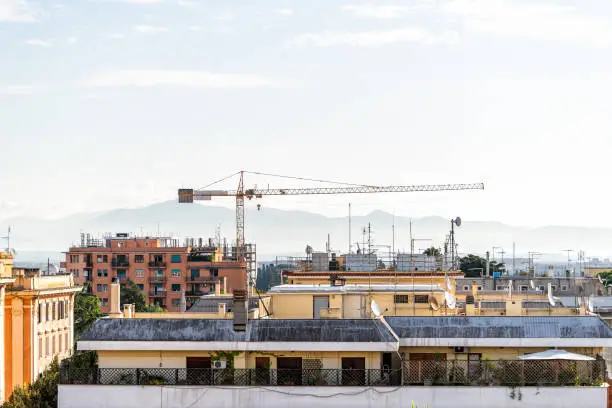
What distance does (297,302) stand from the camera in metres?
55.4

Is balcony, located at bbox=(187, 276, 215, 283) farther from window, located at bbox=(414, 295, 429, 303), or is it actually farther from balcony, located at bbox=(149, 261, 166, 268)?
window, located at bbox=(414, 295, 429, 303)

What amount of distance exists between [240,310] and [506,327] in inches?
354

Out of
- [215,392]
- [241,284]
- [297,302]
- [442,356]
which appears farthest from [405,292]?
[241,284]

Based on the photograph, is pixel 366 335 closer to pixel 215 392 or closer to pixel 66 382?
pixel 215 392

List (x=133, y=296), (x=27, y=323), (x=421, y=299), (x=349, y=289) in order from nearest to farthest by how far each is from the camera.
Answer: (x=349, y=289) < (x=421, y=299) < (x=27, y=323) < (x=133, y=296)

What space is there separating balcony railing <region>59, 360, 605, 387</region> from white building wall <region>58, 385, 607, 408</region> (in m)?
0.37

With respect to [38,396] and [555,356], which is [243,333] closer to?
[555,356]

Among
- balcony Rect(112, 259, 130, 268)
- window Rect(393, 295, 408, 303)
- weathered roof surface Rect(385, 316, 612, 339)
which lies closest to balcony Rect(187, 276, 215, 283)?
balcony Rect(112, 259, 130, 268)

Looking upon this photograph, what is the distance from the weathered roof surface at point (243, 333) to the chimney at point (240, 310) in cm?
25

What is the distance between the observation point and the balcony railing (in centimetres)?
4419

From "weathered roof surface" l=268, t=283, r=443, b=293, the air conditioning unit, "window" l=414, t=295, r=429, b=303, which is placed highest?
"weathered roof surface" l=268, t=283, r=443, b=293

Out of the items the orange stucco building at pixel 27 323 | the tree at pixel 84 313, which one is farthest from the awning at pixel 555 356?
the tree at pixel 84 313

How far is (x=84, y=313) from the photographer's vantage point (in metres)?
126

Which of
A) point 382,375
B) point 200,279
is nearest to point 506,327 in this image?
point 382,375
